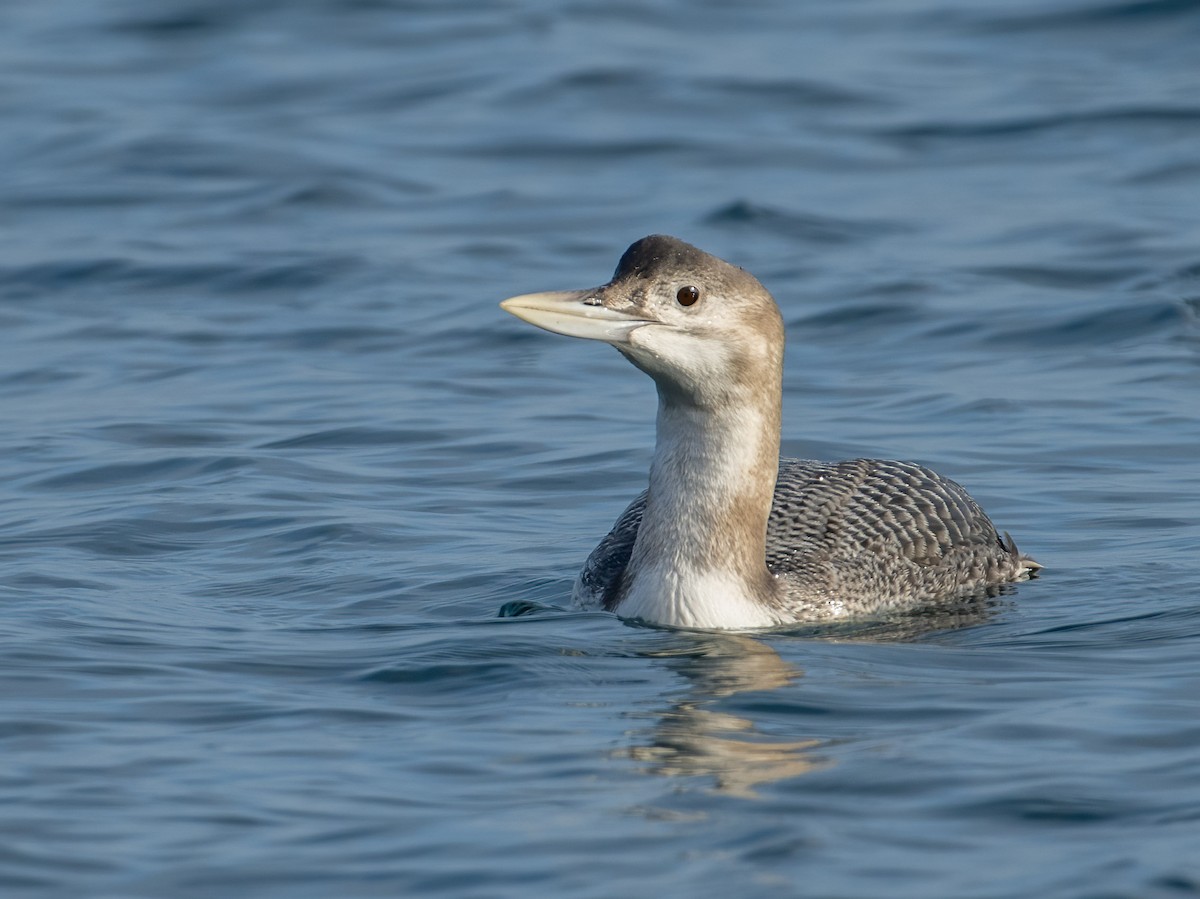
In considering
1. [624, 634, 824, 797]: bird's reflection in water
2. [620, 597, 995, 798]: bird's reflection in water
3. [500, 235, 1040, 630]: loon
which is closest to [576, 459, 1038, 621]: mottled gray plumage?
[500, 235, 1040, 630]: loon

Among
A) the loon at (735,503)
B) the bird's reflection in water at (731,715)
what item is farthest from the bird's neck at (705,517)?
the bird's reflection in water at (731,715)

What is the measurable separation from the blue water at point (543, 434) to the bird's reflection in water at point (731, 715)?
2 cm

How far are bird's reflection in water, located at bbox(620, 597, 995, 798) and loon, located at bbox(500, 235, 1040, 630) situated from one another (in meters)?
0.16

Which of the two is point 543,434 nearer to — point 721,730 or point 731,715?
point 731,715

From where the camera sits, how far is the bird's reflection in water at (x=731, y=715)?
5961 millimetres

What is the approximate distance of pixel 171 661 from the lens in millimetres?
7090

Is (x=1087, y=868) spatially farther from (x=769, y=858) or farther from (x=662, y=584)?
(x=662, y=584)

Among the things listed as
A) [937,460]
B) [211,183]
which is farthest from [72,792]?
[211,183]

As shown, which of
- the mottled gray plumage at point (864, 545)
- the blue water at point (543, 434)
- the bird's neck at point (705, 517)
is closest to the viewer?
the blue water at point (543, 434)

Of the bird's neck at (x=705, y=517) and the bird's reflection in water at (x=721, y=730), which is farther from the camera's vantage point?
the bird's neck at (x=705, y=517)

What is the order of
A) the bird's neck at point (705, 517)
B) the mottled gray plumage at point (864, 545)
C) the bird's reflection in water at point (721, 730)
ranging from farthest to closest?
1. the mottled gray plumage at point (864, 545)
2. the bird's neck at point (705, 517)
3. the bird's reflection in water at point (721, 730)

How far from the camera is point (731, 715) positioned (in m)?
6.49

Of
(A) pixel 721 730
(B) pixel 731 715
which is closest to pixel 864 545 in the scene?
(B) pixel 731 715

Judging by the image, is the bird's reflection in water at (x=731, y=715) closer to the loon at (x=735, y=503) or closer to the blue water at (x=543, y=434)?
the blue water at (x=543, y=434)
